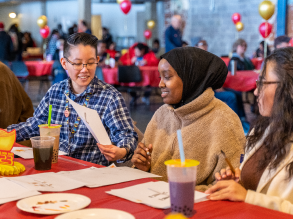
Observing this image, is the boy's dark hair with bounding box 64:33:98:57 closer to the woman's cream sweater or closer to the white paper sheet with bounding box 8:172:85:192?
the woman's cream sweater

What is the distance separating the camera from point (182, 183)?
96 cm

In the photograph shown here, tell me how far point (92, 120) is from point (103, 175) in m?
0.25

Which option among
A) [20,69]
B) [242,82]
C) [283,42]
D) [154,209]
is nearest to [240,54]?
[283,42]

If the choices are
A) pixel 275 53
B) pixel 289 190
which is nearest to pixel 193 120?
pixel 275 53

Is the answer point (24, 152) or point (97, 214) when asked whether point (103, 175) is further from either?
point (24, 152)

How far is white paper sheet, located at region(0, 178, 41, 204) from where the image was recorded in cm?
114

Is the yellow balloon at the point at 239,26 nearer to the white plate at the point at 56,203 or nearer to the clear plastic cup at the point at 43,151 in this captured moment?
the clear plastic cup at the point at 43,151

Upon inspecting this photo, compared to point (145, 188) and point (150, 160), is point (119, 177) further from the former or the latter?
point (150, 160)

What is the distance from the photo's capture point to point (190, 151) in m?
1.73

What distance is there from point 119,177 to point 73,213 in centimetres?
42

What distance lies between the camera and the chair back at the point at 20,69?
24.7 feet

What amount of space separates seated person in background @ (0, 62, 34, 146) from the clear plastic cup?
113 cm

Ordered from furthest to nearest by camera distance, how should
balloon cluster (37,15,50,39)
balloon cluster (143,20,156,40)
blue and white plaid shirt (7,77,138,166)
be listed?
balloon cluster (143,20,156,40), balloon cluster (37,15,50,39), blue and white plaid shirt (7,77,138,166)

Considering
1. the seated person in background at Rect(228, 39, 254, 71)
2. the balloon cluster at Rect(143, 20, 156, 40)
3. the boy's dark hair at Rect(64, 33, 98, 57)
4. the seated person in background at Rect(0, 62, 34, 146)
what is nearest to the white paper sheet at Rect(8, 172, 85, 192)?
the boy's dark hair at Rect(64, 33, 98, 57)
